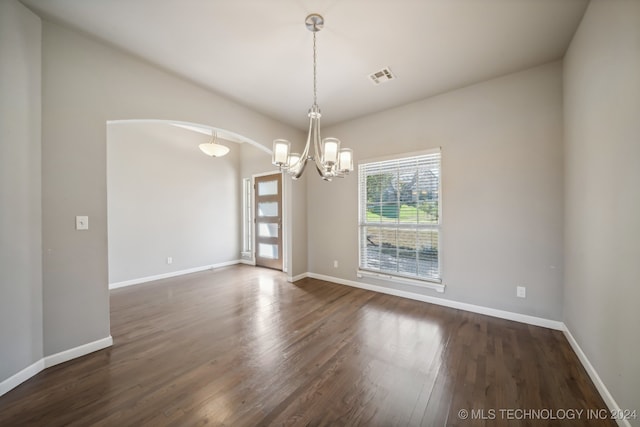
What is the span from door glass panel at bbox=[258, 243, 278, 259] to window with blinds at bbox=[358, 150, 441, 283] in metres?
2.30

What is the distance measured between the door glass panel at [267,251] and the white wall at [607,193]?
15.6 ft

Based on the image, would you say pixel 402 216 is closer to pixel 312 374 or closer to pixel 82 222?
pixel 312 374

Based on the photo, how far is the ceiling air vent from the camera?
2673mm

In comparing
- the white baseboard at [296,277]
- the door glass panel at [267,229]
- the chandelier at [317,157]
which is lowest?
the white baseboard at [296,277]

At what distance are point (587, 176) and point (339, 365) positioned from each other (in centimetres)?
263

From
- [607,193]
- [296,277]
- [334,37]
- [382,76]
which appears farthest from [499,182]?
[296,277]

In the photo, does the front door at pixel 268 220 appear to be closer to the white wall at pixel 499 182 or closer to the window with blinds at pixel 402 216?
the window with blinds at pixel 402 216

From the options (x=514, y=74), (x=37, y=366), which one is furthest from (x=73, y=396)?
(x=514, y=74)

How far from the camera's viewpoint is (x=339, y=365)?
1.94 metres

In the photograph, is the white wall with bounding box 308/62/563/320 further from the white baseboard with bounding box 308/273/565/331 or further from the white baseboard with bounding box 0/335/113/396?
the white baseboard with bounding box 0/335/113/396

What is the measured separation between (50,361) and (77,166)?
171 cm

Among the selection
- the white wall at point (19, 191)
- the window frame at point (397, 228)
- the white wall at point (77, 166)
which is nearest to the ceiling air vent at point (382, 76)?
the window frame at point (397, 228)

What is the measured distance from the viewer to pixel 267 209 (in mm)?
5617

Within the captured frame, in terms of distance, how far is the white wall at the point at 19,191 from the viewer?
1.67 meters
